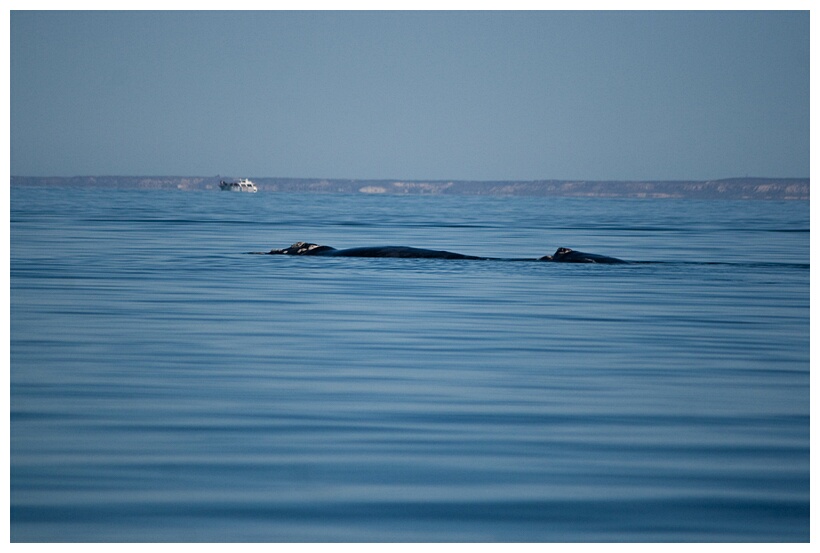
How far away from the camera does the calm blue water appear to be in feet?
27.4

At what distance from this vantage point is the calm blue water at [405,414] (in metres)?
8.36

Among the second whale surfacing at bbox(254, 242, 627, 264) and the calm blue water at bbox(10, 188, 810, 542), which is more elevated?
the second whale surfacing at bbox(254, 242, 627, 264)

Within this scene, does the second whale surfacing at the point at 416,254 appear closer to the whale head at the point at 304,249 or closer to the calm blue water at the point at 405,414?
the whale head at the point at 304,249

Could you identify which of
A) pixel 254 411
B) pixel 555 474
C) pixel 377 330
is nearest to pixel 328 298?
pixel 377 330

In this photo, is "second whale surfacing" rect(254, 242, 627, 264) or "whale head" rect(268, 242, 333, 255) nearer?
"second whale surfacing" rect(254, 242, 627, 264)

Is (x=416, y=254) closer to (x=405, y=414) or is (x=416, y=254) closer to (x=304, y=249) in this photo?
(x=304, y=249)

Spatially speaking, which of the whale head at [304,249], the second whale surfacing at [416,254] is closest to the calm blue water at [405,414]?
the second whale surfacing at [416,254]

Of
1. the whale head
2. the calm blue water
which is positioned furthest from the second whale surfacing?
the calm blue water

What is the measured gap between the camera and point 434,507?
27.8ft

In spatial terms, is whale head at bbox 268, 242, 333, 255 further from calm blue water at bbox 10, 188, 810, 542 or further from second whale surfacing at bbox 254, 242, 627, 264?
calm blue water at bbox 10, 188, 810, 542

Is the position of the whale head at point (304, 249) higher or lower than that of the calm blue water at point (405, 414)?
higher

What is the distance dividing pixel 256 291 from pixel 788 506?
49.7ft

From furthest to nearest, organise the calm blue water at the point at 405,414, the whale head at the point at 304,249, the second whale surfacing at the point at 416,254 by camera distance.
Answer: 1. the whale head at the point at 304,249
2. the second whale surfacing at the point at 416,254
3. the calm blue water at the point at 405,414
